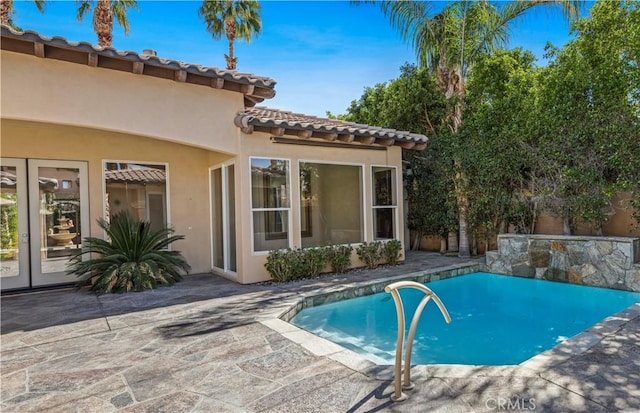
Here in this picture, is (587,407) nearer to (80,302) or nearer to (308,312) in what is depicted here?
(308,312)

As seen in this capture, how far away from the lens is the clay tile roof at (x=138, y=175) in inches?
382

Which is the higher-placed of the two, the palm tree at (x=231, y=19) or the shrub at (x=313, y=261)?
the palm tree at (x=231, y=19)

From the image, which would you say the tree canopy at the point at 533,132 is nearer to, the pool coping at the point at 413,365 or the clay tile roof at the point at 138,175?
the pool coping at the point at 413,365

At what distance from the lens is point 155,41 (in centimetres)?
1354

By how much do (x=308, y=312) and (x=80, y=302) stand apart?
4712 mm

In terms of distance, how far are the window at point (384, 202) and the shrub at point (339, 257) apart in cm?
147

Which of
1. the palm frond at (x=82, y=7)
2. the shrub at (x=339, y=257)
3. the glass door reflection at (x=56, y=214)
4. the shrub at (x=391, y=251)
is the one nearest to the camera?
the glass door reflection at (x=56, y=214)

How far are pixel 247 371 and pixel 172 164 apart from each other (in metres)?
7.77

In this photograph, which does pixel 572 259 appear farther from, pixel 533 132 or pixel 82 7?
pixel 82 7

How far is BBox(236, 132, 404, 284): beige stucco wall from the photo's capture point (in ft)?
29.8

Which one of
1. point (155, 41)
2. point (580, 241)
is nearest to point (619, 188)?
point (580, 241)

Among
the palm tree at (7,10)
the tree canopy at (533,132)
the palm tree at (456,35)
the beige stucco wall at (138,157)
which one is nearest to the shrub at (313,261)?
the beige stucco wall at (138,157)

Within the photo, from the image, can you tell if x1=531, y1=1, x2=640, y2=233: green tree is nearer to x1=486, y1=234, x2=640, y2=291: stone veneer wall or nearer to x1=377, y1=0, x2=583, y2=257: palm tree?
x1=486, y1=234, x2=640, y2=291: stone veneer wall

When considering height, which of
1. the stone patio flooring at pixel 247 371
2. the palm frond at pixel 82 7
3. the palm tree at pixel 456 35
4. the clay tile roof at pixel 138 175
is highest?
the palm frond at pixel 82 7
